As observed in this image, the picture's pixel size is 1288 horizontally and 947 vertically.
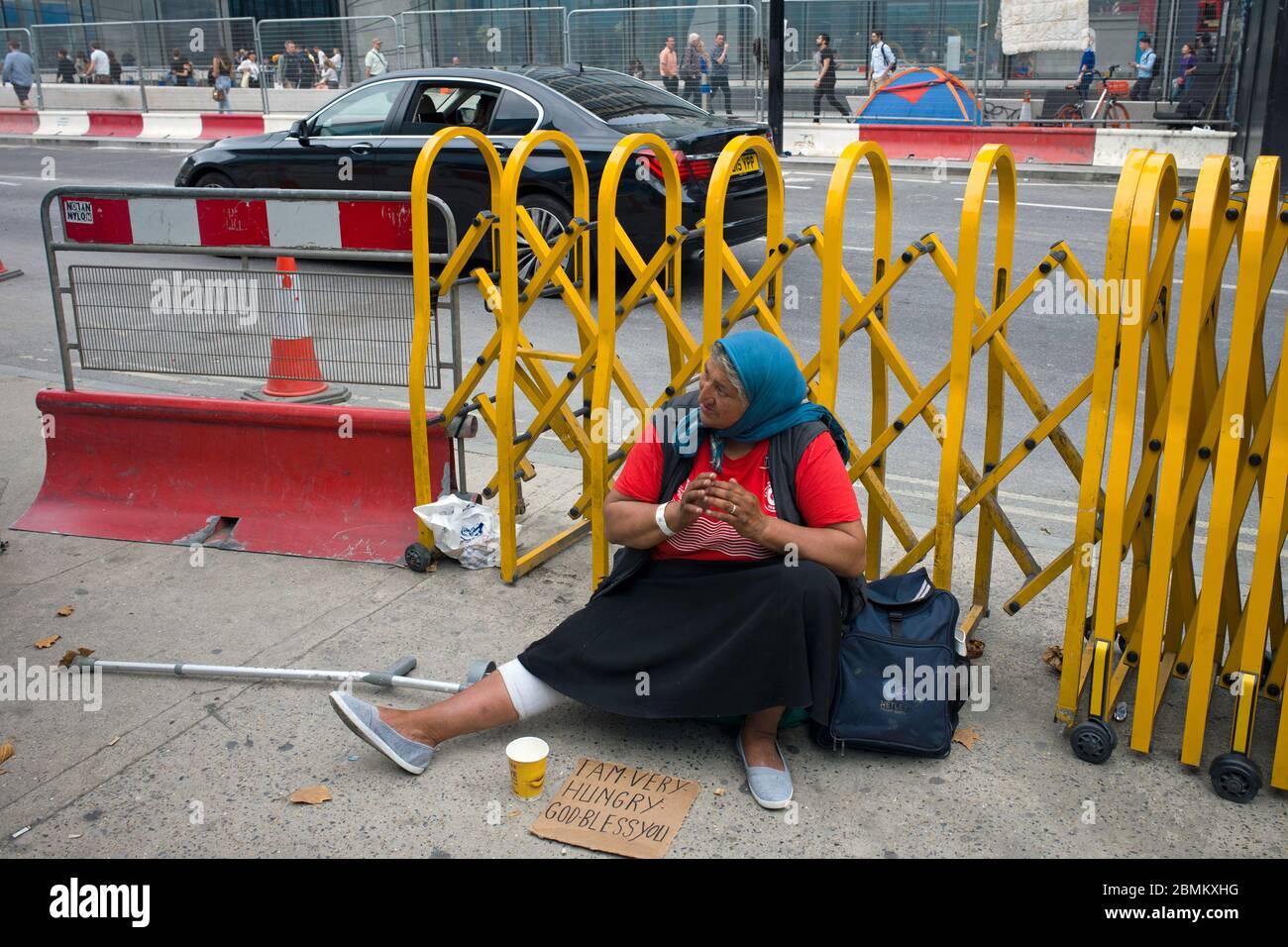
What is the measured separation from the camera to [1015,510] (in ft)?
18.5

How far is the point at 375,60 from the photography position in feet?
73.5

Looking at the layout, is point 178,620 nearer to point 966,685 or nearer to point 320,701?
point 320,701

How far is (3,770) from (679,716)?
79.2 inches

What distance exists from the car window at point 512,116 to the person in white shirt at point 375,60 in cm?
1352

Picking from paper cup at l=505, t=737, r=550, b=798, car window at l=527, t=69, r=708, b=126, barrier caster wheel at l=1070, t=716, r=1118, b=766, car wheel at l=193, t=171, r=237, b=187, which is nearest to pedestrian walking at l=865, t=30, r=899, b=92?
car window at l=527, t=69, r=708, b=126

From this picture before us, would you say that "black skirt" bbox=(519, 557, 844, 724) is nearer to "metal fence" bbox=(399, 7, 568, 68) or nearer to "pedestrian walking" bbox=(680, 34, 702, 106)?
"pedestrian walking" bbox=(680, 34, 702, 106)

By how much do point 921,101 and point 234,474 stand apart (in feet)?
50.1

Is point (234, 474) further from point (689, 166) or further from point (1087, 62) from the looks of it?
point (1087, 62)

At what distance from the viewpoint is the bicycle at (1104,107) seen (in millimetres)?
17438

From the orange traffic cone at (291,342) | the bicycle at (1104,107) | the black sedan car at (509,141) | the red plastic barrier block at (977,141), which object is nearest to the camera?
the orange traffic cone at (291,342)

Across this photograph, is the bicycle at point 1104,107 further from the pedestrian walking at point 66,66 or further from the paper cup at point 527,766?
the pedestrian walking at point 66,66

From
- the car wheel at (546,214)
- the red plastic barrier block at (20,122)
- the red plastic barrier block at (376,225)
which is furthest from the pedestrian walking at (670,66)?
the red plastic barrier block at (376,225)

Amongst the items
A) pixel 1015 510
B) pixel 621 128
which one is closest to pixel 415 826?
pixel 1015 510

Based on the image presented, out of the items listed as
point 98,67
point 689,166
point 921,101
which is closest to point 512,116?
point 689,166
